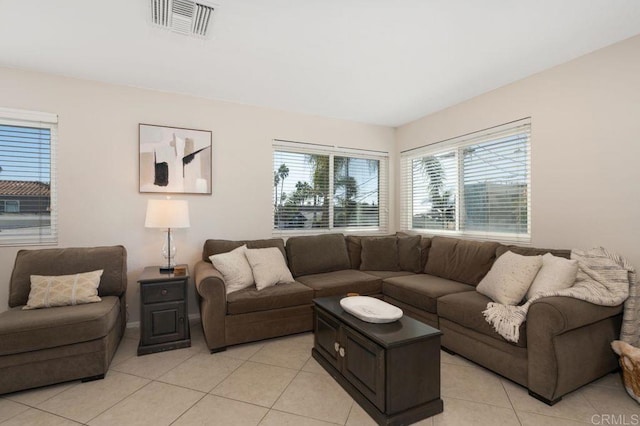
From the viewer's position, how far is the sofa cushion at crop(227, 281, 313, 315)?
8.81 feet

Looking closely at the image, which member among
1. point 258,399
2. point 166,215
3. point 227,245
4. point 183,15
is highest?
point 183,15

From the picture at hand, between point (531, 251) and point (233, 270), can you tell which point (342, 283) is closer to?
point (233, 270)

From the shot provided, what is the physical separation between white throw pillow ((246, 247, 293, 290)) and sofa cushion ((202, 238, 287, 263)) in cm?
23

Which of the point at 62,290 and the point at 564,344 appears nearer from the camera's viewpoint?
the point at 564,344

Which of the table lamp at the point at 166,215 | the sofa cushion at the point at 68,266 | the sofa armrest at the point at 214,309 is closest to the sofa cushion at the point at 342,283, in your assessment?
the sofa armrest at the point at 214,309

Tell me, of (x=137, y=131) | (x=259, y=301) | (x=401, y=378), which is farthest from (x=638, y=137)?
(x=137, y=131)

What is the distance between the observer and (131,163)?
3.16m

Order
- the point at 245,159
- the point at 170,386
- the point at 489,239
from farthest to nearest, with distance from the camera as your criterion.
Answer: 1. the point at 245,159
2. the point at 489,239
3. the point at 170,386

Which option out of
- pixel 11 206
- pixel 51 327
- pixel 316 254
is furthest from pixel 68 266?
pixel 316 254

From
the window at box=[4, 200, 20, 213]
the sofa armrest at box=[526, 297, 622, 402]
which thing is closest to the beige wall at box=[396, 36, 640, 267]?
the sofa armrest at box=[526, 297, 622, 402]

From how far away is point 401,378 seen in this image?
1.74m

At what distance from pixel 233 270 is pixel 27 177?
6.80ft

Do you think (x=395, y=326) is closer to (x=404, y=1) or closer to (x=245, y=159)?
(x=404, y=1)

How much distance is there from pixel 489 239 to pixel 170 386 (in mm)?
3291
